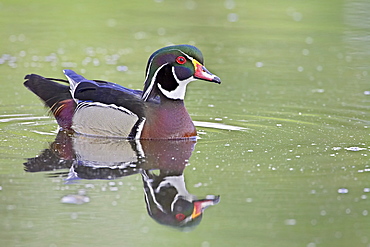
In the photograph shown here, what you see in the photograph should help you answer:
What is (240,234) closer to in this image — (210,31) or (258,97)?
(258,97)

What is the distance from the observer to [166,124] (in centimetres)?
979

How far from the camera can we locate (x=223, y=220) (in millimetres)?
6793

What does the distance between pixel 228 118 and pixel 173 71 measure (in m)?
1.53

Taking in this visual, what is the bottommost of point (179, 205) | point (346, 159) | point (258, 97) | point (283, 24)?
point (283, 24)

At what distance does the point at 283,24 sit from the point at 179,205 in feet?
41.9

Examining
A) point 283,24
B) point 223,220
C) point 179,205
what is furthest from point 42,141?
point 283,24

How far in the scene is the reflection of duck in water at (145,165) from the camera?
7109 mm

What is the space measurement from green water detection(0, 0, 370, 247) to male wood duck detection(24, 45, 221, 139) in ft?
1.56

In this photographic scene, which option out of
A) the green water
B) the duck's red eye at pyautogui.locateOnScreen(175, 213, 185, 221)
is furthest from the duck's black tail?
the duck's red eye at pyautogui.locateOnScreen(175, 213, 185, 221)

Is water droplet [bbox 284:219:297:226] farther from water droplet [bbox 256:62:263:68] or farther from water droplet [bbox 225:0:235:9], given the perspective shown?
water droplet [bbox 225:0:235:9]

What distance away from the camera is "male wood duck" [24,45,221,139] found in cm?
978

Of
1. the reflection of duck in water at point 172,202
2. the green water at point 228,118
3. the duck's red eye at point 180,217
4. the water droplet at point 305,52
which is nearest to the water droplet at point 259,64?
the green water at point 228,118

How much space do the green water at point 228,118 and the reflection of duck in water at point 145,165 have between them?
124mm

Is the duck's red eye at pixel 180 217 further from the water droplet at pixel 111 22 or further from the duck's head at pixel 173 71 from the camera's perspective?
the water droplet at pixel 111 22
